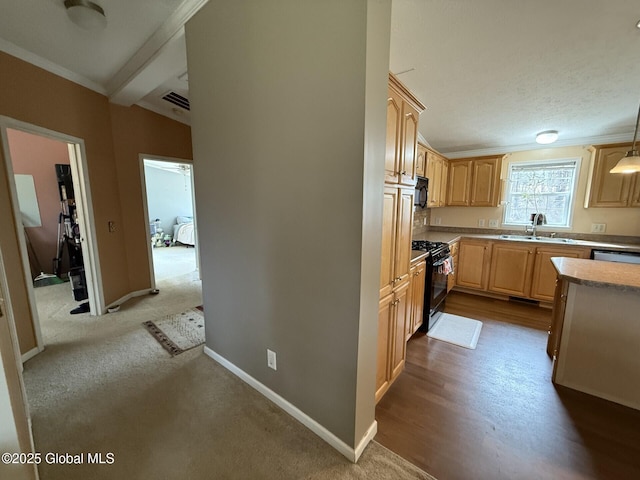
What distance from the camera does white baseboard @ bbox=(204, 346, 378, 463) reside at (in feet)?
4.58

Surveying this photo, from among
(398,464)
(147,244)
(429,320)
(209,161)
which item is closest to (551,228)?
(429,320)

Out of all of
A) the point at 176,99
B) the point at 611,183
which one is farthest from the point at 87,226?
the point at 611,183

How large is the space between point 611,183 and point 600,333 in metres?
2.86

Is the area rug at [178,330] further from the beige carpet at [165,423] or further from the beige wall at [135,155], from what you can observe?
the beige wall at [135,155]

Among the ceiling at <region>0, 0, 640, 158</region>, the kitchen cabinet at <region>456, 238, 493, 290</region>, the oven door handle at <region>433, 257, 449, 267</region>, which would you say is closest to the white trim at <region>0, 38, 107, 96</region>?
the ceiling at <region>0, 0, 640, 158</region>

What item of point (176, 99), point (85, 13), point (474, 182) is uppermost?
point (176, 99)

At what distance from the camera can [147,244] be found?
147 inches

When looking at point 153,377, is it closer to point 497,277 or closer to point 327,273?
point 327,273

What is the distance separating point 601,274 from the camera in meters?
1.87

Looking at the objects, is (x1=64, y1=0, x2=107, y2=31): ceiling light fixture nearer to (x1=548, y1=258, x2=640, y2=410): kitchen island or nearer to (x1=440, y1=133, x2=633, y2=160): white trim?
(x1=548, y1=258, x2=640, y2=410): kitchen island

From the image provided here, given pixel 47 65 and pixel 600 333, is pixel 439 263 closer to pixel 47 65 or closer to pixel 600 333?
pixel 600 333

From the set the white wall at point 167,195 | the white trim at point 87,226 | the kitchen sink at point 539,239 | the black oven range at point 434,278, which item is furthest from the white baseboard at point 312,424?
the white wall at point 167,195

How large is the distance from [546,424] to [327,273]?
183 cm

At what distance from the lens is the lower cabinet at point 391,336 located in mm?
1731
